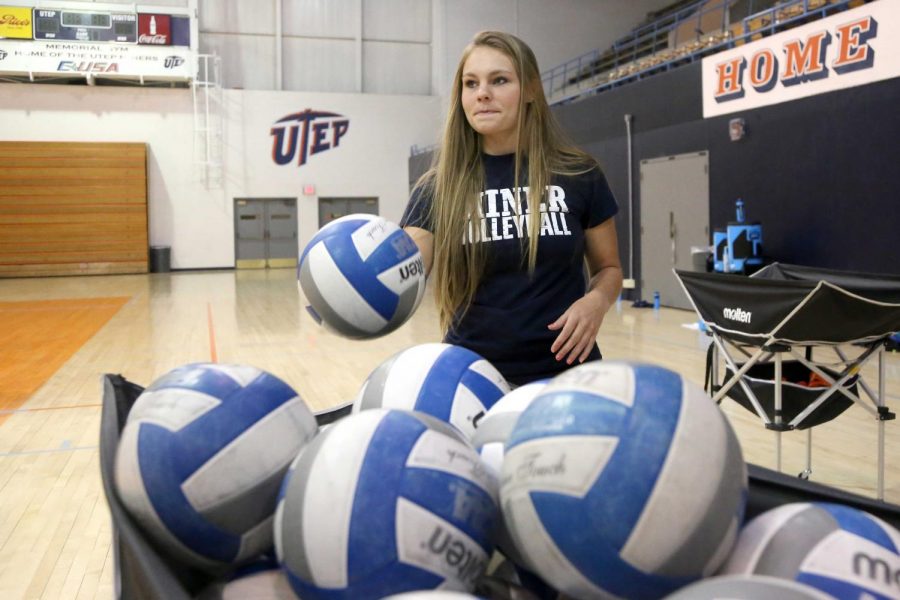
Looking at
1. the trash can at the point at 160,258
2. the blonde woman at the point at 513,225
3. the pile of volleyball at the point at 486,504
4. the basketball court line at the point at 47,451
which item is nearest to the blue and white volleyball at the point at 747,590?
the pile of volleyball at the point at 486,504

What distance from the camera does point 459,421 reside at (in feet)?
4.04

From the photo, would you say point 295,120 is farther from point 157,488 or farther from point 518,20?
point 157,488

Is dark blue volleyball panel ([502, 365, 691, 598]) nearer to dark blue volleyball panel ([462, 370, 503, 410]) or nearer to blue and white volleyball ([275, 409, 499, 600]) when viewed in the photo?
blue and white volleyball ([275, 409, 499, 600])

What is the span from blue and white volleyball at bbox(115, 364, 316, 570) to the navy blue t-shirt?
2.70 ft

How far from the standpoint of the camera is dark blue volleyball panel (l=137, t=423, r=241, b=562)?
0.98 meters

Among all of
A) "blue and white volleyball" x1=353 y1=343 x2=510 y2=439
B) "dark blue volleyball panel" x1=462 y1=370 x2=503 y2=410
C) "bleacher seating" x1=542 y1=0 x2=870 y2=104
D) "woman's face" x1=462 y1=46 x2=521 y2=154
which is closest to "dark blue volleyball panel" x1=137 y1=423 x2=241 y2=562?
"blue and white volleyball" x1=353 y1=343 x2=510 y2=439

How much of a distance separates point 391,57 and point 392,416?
20.3 meters

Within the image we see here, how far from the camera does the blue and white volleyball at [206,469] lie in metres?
0.99

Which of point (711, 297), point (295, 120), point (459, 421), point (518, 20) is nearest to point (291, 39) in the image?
point (295, 120)

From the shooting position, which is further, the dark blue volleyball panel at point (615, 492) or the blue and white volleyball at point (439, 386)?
the blue and white volleyball at point (439, 386)

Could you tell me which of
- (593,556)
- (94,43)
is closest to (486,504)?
(593,556)

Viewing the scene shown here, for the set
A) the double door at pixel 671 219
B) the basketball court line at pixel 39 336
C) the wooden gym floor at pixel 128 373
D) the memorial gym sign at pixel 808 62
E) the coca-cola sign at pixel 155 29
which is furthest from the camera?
the coca-cola sign at pixel 155 29

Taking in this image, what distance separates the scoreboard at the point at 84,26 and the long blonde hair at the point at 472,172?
17.9 m

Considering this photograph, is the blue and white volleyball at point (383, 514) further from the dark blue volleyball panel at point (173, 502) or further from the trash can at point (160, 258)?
the trash can at point (160, 258)
